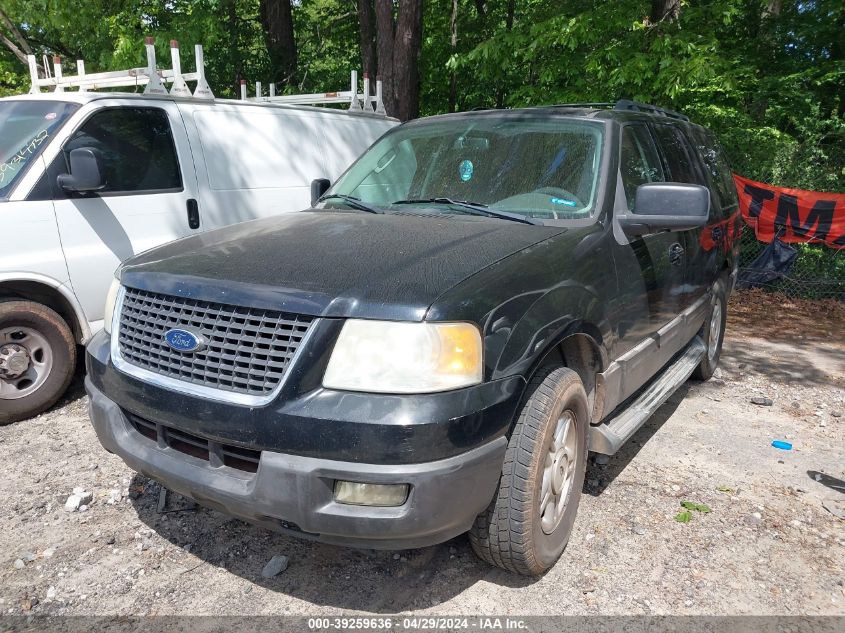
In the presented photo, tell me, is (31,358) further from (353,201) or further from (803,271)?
(803,271)

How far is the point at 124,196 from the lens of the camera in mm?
4781

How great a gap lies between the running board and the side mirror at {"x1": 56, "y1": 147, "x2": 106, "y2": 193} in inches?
140

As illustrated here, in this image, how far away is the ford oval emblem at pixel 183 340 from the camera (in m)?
2.38

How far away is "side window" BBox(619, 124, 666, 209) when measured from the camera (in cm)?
351

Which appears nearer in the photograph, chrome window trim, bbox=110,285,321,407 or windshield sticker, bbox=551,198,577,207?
chrome window trim, bbox=110,285,321,407

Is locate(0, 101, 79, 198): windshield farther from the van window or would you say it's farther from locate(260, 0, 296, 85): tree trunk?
locate(260, 0, 296, 85): tree trunk

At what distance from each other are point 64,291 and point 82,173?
2.66 ft

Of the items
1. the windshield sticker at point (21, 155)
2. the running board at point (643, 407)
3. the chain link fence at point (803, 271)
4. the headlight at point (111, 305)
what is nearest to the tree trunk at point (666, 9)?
the chain link fence at point (803, 271)

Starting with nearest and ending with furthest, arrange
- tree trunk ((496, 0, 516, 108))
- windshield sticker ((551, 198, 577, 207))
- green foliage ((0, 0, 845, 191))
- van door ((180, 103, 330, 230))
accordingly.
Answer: windshield sticker ((551, 198, 577, 207))
van door ((180, 103, 330, 230))
green foliage ((0, 0, 845, 191))
tree trunk ((496, 0, 516, 108))

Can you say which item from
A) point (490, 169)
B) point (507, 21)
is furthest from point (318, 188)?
point (507, 21)

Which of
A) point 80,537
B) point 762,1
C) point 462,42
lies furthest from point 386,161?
point 462,42

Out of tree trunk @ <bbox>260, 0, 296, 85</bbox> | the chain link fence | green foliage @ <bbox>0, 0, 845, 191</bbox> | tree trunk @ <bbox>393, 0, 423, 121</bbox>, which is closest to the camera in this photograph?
the chain link fence

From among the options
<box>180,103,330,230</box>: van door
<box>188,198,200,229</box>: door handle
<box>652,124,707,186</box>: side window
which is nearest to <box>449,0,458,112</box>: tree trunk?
<box>180,103,330,230</box>: van door

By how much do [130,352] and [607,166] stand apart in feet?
7.95
